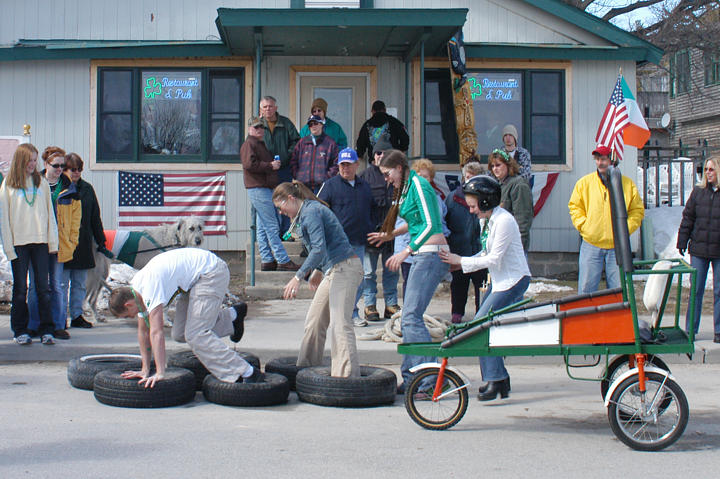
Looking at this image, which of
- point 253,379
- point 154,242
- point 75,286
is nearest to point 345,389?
point 253,379

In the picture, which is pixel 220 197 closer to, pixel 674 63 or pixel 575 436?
pixel 575 436

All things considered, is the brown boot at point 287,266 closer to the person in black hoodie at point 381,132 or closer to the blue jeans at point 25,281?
the person in black hoodie at point 381,132

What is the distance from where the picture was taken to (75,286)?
31.6 feet

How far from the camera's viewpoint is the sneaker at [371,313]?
10148 mm

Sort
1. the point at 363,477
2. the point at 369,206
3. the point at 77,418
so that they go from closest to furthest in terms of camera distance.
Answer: the point at 363,477 → the point at 77,418 → the point at 369,206

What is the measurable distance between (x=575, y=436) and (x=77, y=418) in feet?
12.1

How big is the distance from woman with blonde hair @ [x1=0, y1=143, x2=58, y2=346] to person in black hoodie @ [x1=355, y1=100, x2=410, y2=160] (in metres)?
5.81

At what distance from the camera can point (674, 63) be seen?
96.1 feet

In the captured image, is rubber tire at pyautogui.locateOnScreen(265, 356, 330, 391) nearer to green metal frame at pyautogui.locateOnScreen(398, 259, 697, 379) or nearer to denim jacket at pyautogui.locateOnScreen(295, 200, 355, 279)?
denim jacket at pyautogui.locateOnScreen(295, 200, 355, 279)

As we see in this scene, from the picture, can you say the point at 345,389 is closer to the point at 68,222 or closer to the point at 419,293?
the point at 419,293

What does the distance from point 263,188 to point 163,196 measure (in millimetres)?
2809

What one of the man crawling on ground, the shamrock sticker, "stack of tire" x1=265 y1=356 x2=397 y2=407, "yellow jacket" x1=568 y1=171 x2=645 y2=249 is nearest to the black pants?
"yellow jacket" x1=568 y1=171 x2=645 y2=249

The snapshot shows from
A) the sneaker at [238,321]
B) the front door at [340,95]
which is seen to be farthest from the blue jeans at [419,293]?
the front door at [340,95]

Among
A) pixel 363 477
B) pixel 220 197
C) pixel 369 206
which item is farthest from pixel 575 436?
pixel 220 197
